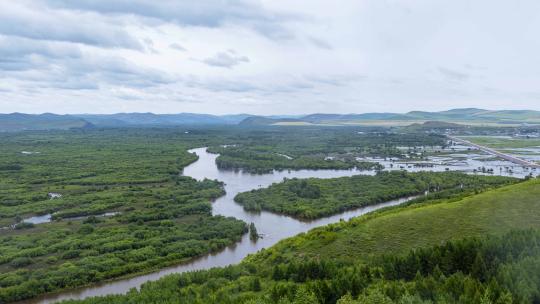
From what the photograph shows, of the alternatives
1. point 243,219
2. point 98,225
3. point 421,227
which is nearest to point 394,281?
→ point 421,227

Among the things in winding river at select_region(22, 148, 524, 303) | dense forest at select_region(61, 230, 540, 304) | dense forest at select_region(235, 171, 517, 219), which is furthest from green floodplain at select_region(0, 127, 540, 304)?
winding river at select_region(22, 148, 524, 303)

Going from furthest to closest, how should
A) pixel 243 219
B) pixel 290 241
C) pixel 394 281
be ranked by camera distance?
pixel 243 219 → pixel 290 241 → pixel 394 281

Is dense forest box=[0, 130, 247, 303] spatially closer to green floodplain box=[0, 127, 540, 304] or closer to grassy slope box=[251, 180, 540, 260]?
green floodplain box=[0, 127, 540, 304]

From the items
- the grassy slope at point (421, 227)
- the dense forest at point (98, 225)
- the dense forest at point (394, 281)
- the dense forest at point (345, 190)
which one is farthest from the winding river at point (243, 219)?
the dense forest at point (394, 281)

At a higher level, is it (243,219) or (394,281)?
(394,281)

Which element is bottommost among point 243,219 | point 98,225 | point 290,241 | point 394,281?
point 243,219

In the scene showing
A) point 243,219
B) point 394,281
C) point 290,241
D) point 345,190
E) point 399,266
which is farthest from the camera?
point 345,190

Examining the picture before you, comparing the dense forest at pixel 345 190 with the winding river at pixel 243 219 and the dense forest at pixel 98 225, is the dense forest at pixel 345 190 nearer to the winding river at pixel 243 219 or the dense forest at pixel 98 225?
the winding river at pixel 243 219

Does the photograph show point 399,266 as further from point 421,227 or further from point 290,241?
point 290,241
